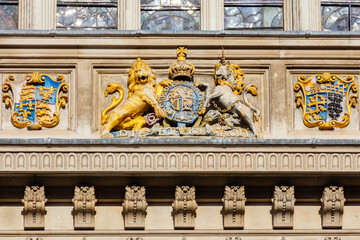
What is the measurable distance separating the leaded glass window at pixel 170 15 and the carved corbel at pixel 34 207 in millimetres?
3550

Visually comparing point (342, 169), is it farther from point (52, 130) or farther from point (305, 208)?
point (52, 130)

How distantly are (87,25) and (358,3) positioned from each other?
4515 mm

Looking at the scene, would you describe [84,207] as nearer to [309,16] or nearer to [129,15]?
[129,15]

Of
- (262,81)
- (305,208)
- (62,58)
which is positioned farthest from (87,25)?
(305,208)

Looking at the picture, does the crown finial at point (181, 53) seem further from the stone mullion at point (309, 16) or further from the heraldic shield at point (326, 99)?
the stone mullion at point (309, 16)

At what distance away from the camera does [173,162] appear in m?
22.8

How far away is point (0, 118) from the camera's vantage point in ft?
77.2

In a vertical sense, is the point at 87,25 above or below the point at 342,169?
above

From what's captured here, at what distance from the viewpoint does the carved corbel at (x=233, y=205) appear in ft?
75.2

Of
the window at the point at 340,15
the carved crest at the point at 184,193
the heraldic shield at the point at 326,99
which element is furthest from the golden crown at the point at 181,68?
the window at the point at 340,15

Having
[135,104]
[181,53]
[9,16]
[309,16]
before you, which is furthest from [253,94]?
[9,16]

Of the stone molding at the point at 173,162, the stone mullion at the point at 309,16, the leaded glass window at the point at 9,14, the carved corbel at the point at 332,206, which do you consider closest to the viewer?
the stone molding at the point at 173,162

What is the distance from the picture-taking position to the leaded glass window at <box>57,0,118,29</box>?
24.8 meters

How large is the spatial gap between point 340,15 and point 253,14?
1.44m
